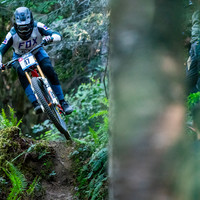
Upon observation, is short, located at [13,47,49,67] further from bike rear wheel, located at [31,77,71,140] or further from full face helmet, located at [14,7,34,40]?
bike rear wheel, located at [31,77,71,140]

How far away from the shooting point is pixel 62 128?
5.92 metres

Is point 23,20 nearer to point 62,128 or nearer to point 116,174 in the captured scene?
point 62,128

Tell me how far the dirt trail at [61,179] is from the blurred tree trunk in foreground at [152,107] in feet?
13.9

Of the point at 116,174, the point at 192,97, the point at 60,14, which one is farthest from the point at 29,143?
the point at 116,174

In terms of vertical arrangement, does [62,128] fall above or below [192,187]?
below

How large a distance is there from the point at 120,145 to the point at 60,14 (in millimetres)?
8353

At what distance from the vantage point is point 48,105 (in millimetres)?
5840

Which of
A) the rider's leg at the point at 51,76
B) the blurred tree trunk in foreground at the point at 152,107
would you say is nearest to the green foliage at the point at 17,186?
the rider's leg at the point at 51,76

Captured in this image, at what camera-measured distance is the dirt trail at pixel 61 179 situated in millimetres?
5279

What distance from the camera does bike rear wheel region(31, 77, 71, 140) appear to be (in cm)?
571

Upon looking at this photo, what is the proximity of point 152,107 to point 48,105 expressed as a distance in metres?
4.95

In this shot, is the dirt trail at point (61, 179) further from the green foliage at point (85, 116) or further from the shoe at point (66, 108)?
the green foliage at point (85, 116)

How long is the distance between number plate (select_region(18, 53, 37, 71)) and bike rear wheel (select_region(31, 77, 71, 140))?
370 millimetres

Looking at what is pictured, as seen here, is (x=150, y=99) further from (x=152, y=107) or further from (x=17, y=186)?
(x=17, y=186)
